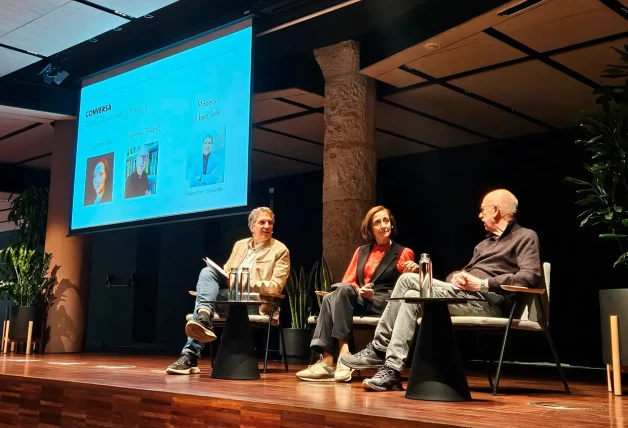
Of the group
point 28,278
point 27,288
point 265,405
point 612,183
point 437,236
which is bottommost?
point 265,405

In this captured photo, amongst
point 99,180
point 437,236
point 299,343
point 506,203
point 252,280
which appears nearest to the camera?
point 506,203

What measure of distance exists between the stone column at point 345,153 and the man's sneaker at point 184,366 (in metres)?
1.38

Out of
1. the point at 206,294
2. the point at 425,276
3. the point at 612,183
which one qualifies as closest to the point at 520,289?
the point at 425,276

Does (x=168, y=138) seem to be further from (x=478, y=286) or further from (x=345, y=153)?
(x=478, y=286)

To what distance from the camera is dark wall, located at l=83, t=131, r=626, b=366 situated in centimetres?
629

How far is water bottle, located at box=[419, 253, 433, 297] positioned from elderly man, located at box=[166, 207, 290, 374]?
1367 millimetres

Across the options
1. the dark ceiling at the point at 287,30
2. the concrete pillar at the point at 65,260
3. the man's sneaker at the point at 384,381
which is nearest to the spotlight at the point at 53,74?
the dark ceiling at the point at 287,30

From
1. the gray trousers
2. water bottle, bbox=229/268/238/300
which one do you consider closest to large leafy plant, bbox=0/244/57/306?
water bottle, bbox=229/268/238/300

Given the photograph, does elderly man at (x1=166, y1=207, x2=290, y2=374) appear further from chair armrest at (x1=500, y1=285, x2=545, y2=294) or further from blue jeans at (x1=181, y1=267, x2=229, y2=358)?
chair armrest at (x1=500, y1=285, x2=545, y2=294)

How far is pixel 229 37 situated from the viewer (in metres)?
5.24

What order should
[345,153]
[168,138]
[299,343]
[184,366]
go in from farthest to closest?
[168,138]
[299,343]
[345,153]
[184,366]

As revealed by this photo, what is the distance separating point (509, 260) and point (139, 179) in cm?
352

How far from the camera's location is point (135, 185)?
5668 millimetres

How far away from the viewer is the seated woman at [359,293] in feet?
11.3
